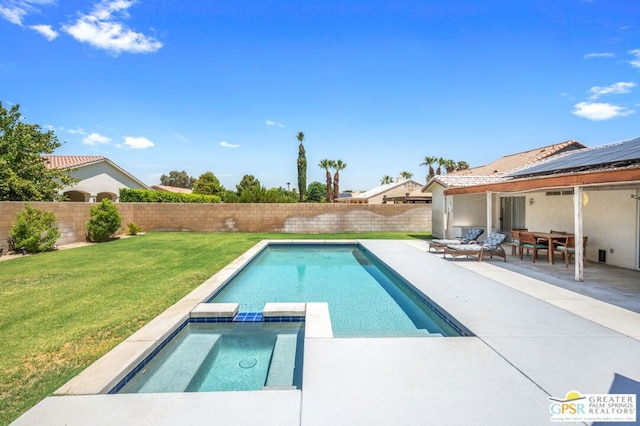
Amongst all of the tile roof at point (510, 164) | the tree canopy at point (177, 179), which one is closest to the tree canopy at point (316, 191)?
the tree canopy at point (177, 179)

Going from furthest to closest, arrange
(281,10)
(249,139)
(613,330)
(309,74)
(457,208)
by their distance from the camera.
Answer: (249,139) < (309,74) < (457,208) < (281,10) < (613,330)

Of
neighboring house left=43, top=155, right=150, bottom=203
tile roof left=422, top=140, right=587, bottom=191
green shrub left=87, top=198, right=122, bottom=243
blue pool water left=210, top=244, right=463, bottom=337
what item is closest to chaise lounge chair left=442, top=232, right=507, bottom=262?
blue pool water left=210, top=244, right=463, bottom=337

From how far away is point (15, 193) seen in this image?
13.8 m

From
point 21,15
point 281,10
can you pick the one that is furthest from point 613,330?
point 21,15

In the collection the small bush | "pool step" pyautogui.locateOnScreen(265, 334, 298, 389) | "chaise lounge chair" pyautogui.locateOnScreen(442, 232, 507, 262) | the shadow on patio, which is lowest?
"pool step" pyautogui.locateOnScreen(265, 334, 298, 389)

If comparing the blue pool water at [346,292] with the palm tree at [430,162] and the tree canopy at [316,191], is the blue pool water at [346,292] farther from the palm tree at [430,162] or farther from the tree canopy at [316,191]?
the tree canopy at [316,191]

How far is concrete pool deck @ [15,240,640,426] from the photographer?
2.59m

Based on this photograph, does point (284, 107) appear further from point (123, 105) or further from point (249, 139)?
point (123, 105)

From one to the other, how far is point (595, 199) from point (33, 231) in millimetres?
19243

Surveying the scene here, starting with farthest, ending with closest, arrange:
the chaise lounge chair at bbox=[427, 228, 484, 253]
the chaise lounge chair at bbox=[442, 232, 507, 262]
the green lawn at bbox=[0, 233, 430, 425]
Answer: the chaise lounge chair at bbox=[427, 228, 484, 253] < the chaise lounge chair at bbox=[442, 232, 507, 262] < the green lawn at bbox=[0, 233, 430, 425]

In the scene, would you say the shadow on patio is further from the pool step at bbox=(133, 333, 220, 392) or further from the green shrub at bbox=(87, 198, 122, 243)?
the green shrub at bbox=(87, 198, 122, 243)

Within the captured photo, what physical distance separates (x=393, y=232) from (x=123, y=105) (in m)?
18.1

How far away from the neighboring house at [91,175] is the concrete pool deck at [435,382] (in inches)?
1024

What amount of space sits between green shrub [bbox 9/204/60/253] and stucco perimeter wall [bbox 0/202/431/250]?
276 inches
